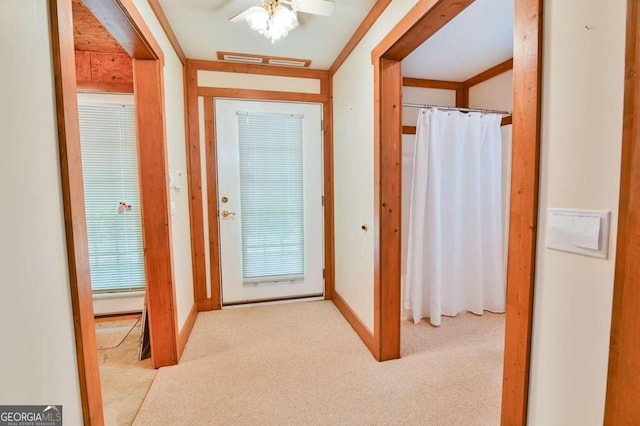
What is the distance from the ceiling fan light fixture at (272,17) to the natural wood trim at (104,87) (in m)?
1.62

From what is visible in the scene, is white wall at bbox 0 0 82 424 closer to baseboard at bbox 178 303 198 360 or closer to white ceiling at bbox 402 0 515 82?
baseboard at bbox 178 303 198 360

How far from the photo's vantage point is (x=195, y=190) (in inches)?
106

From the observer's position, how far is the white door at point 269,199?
2807mm

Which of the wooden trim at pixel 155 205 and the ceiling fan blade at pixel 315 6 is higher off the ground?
the ceiling fan blade at pixel 315 6

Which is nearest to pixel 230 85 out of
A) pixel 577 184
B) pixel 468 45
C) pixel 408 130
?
pixel 408 130

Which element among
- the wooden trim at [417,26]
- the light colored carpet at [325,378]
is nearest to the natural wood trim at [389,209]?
the wooden trim at [417,26]

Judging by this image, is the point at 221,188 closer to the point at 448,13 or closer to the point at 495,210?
the point at 448,13

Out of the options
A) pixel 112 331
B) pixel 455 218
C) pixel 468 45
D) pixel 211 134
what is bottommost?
pixel 112 331

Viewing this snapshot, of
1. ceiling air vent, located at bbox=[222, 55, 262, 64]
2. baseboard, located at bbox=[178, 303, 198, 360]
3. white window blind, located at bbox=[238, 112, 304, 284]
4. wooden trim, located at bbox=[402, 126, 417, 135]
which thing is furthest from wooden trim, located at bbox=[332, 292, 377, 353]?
ceiling air vent, located at bbox=[222, 55, 262, 64]

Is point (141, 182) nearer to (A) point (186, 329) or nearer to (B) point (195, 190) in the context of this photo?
(B) point (195, 190)

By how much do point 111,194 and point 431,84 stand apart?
3.44 meters

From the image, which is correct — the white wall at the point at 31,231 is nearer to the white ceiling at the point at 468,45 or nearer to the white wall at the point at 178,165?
the white wall at the point at 178,165

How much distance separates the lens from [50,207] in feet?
2.71

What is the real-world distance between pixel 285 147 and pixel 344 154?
674 mm
